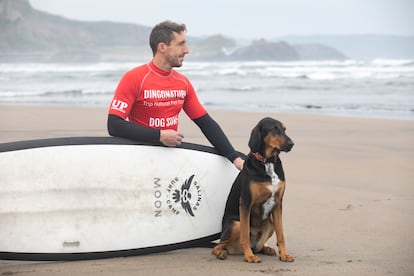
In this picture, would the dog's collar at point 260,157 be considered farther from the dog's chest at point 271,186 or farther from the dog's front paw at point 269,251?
the dog's front paw at point 269,251

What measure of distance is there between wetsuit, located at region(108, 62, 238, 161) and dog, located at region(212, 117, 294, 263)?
538 millimetres

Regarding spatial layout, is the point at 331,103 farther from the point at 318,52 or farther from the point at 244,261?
the point at 318,52

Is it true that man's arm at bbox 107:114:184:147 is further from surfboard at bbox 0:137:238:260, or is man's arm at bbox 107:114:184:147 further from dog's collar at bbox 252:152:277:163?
dog's collar at bbox 252:152:277:163

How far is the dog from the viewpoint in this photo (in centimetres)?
391

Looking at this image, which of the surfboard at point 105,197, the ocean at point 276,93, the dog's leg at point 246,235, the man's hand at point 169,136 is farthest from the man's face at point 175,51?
the ocean at point 276,93

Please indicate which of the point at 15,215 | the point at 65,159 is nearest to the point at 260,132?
the point at 65,159

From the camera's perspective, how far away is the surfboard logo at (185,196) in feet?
14.3

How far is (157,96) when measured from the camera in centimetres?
430

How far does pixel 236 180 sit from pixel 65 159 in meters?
1.05

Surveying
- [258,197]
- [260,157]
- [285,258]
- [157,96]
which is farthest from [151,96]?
[285,258]

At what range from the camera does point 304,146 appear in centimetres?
926

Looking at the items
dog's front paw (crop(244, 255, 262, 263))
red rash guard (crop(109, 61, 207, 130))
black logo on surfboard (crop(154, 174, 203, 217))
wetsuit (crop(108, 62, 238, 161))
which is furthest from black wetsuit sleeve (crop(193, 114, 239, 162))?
dog's front paw (crop(244, 255, 262, 263))

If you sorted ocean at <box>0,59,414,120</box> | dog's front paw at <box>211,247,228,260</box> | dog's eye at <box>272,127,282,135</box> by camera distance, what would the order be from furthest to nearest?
ocean at <box>0,59,414,120</box> → dog's front paw at <box>211,247,228,260</box> → dog's eye at <box>272,127,282,135</box>

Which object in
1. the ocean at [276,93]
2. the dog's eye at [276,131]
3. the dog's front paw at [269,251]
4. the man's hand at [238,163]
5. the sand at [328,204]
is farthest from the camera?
the ocean at [276,93]
